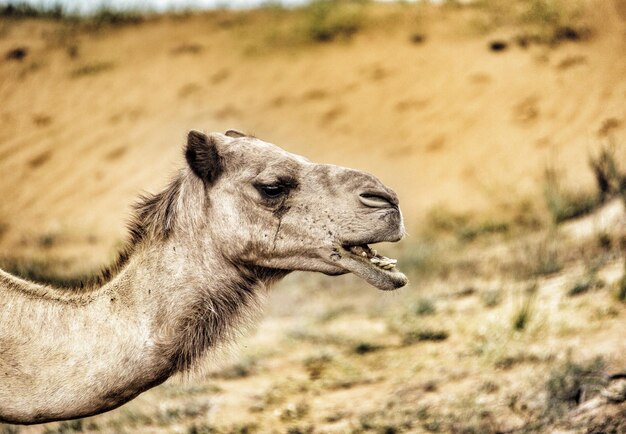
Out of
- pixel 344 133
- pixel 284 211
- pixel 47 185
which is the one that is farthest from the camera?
pixel 344 133

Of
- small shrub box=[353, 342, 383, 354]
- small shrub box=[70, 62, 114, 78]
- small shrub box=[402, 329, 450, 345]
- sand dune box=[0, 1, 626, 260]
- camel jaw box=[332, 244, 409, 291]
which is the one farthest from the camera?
small shrub box=[70, 62, 114, 78]

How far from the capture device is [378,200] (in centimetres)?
321

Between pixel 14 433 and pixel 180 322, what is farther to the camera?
pixel 14 433

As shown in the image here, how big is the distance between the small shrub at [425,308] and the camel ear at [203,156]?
496 centimetres

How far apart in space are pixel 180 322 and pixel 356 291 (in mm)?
6932

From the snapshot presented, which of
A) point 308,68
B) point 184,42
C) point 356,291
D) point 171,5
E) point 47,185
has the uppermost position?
point 171,5

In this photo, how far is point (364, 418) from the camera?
531 centimetres

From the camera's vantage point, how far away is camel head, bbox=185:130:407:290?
322 centimetres

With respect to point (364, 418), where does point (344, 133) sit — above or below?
above

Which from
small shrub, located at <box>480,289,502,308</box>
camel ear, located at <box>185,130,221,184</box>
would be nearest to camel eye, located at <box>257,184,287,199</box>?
camel ear, located at <box>185,130,221,184</box>

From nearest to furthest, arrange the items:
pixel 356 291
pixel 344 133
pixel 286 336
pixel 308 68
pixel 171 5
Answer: pixel 286 336
pixel 356 291
pixel 344 133
pixel 308 68
pixel 171 5

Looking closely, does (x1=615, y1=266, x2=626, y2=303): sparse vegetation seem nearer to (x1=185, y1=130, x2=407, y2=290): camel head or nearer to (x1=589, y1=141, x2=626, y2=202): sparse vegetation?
(x1=589, y1=141, x2=626, y2=202): sparse vegetation

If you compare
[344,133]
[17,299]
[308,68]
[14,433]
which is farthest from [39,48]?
[17,299]

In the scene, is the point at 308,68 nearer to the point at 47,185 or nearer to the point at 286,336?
the point at 47,185
